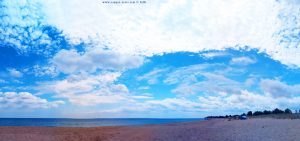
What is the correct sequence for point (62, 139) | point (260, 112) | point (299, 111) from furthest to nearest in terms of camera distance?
point (260, 112)
point (299, 111)
point (62, 139)

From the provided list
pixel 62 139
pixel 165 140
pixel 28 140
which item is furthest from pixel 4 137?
pixel 165 140

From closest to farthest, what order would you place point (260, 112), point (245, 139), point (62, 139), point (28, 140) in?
point (245, 139)
point (28, 140)
point (62, 139)
point (260, 112)

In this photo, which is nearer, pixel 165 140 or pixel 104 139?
pixel 165 140

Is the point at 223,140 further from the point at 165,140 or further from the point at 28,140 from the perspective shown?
the point at 28,140

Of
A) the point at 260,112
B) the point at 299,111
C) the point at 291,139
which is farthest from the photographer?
the point at 260,112

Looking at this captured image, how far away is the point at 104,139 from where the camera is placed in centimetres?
2644

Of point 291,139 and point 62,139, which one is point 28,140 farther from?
point 291,139

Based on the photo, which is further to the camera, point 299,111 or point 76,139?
point 299,111

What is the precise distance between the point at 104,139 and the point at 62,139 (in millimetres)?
3893

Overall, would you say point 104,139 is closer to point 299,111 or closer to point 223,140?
point 223,140

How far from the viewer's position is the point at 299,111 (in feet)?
305

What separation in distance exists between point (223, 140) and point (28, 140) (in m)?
16.5

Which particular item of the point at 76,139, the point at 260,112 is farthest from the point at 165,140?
the point at 260,112

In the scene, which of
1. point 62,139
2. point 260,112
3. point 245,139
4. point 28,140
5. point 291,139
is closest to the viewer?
point 291,139
